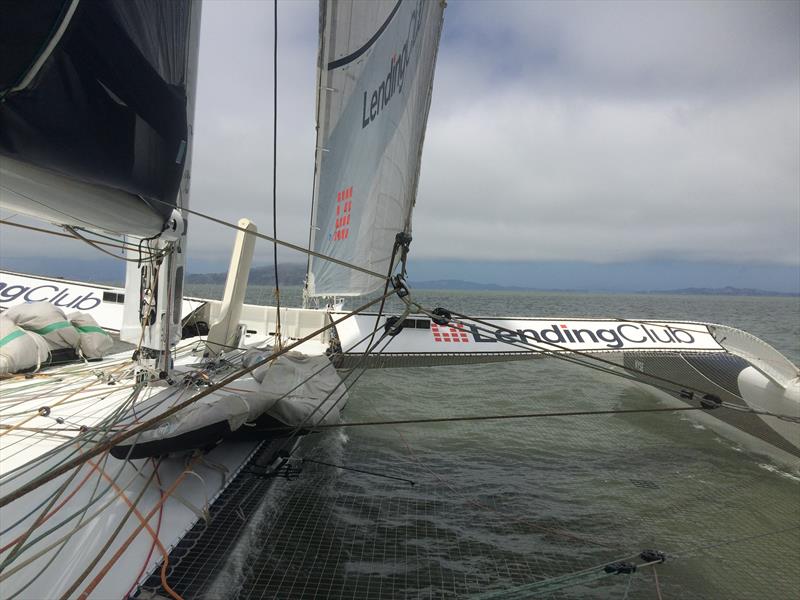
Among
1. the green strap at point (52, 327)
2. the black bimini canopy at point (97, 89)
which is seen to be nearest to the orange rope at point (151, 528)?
the black bimini canopy at point (97, 89)

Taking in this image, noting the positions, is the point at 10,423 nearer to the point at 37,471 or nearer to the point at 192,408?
the point at 37,471

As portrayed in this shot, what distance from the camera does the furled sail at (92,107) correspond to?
4.35 feet

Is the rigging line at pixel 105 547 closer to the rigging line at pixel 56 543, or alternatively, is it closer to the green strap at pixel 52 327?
the rigging line at pixel 56 543

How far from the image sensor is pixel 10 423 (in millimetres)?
3387

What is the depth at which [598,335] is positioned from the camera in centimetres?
697

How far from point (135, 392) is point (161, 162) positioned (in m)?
2.20

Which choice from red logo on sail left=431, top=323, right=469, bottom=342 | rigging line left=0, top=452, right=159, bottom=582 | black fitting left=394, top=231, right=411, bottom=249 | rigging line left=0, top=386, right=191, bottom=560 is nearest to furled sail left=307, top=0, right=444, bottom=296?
red logo on sail left=431, top=323, right=469, bottom=342

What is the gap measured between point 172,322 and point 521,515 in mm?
3319

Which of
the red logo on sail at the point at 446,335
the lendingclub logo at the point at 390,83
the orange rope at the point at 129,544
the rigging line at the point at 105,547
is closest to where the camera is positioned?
the rigging line at the point at 105,547

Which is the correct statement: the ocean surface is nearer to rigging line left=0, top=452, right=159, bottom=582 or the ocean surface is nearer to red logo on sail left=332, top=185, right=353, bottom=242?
rigging line left=0, top=452, right=159, bottom=582

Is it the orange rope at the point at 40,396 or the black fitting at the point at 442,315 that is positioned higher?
the black fitting at the point at 442,315

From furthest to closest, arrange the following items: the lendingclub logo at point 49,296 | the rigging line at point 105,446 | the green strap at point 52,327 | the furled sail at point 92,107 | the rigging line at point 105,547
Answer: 1. the lendingclub logo at point 49,296
2. the green strap at point 52,327
3. the rigging line at point 105,547
4. the furled sail at point 92,107
5. the rigging line at point 105,446

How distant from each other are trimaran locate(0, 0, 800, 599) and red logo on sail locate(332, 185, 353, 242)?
0.08 feet

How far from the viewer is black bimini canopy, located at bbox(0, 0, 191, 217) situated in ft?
4.30
